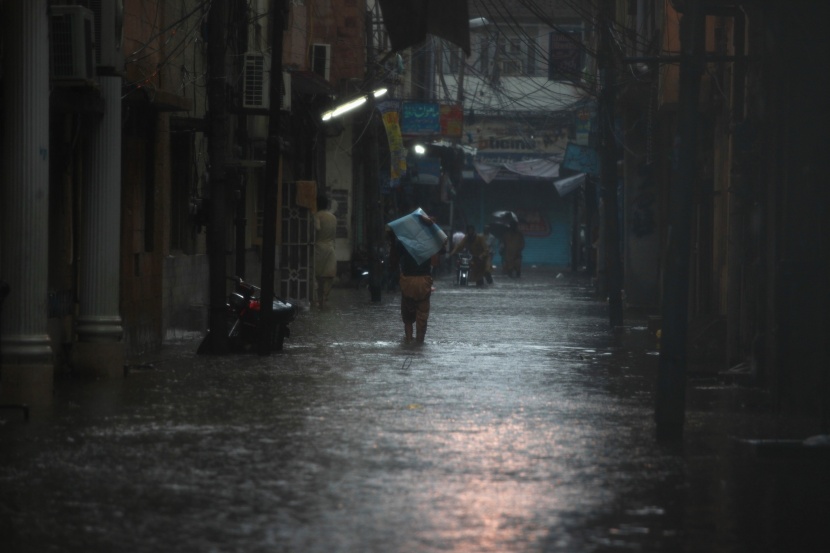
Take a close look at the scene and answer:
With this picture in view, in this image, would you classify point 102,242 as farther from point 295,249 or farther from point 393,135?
point 393,135

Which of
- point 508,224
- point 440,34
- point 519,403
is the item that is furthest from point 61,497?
point 508,224

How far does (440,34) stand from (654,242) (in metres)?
17.6

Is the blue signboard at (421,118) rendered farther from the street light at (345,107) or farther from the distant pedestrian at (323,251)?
the distant pedestrian at (323,251)

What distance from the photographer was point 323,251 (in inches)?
1124

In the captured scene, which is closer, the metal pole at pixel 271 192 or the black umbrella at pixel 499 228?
the metal pole at pixel 271 192

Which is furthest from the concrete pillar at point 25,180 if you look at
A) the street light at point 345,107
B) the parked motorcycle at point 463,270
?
the parked motorcycle at point 463,270

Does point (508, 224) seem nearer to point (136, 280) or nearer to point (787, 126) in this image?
point (136, 280)

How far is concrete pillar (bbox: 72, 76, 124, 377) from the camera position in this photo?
1482cm

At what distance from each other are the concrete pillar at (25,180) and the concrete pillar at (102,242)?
1.97 meters

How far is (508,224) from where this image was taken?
52188 millimetres

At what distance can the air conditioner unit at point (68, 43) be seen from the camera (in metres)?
13.6

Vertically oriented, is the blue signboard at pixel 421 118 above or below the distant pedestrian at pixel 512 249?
above

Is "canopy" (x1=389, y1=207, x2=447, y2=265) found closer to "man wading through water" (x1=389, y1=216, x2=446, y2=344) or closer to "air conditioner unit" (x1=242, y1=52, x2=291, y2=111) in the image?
"man wading through water" (x1=389, y1=216, x2=446, y2=344)

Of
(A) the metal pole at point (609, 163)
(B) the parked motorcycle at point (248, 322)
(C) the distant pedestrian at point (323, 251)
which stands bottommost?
(B) the parked motorcycle at point (248, 322)
